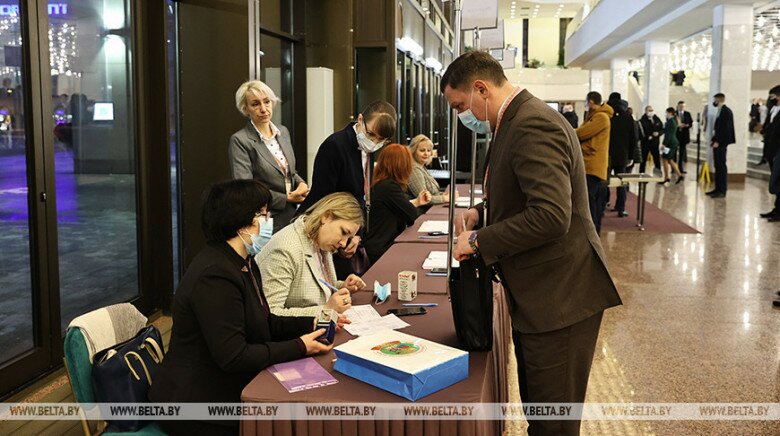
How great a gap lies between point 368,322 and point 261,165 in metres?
2.01

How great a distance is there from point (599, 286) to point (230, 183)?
44.2 inches

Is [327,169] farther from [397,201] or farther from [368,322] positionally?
[368,322]

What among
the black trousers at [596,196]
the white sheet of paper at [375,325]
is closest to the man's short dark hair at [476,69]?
the white sheet of paper at [375,325]

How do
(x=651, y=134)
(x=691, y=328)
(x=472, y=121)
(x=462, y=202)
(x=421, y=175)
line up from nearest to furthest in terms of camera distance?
(x=472, y=121) < (x=691, y=328) < (x=462, y=202) < (x=421, y=175) < (x=651, y=134)

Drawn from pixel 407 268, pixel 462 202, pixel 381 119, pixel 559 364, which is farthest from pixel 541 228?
pixel 462 202

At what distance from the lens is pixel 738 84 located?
14523 millimetres

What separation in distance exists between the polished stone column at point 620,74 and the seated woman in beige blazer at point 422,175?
22.1 m

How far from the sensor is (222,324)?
6.85ft

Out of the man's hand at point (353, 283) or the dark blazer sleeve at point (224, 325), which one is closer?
the dark blazer sleeve at point (224, 325)

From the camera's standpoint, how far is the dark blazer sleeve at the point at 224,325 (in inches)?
81.9

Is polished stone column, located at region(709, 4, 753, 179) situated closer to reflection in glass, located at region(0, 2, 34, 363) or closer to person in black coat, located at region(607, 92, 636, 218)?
person in black coat, located at region(607, 92, 636, 218)

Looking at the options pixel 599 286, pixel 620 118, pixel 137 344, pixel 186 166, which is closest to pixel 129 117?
pixel 186 166

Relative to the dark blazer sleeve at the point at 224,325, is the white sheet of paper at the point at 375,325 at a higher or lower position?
lower

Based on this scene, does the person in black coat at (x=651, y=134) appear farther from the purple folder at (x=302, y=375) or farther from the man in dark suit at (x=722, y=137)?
the purple folder at (x=302, y=375)
